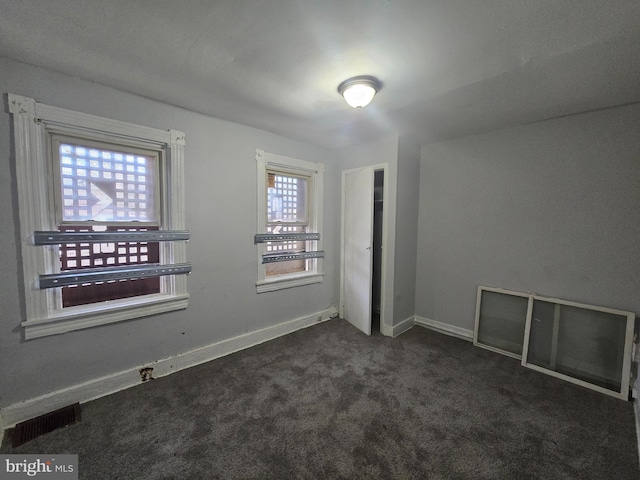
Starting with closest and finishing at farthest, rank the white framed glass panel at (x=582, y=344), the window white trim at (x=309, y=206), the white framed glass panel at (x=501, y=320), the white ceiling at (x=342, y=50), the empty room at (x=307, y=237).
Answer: the white ceiling at (x=342, y=50)
the empty room at (x=307, y=237)
the white framed glass panel at (x=582, y=344)
the white framed glass panel at (x=501, y=320)
the window white trim at (x=309, y=206)

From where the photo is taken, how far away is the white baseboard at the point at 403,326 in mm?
3033

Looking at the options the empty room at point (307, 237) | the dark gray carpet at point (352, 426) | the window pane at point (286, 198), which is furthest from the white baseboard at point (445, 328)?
the window pane at point (286, 198)

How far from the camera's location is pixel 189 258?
7.66 ft

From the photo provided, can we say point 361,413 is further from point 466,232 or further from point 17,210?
point 17,210

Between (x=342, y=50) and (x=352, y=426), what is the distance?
93.8 inches

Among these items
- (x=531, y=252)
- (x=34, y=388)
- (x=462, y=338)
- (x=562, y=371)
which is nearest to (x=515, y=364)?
(x=562, y=371)

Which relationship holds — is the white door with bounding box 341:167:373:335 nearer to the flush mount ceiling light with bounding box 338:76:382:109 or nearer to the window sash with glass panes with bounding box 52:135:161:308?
the flush mount ceiling light with bounding box 338:76:382:109

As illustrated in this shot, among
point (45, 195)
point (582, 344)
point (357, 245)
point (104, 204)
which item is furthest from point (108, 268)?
point (582, 344)

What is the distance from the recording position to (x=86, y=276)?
1858mm

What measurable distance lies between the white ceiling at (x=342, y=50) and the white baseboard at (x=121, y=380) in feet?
7.35

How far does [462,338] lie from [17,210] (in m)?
4.14

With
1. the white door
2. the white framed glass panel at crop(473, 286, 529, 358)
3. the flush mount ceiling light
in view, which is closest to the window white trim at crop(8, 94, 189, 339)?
the flush mount ceiling light

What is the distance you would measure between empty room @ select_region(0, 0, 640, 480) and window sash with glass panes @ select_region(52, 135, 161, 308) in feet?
0.05

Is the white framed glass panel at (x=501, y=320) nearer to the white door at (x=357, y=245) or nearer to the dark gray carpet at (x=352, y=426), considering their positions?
the dark gray carpet at (x=352, y=426)
